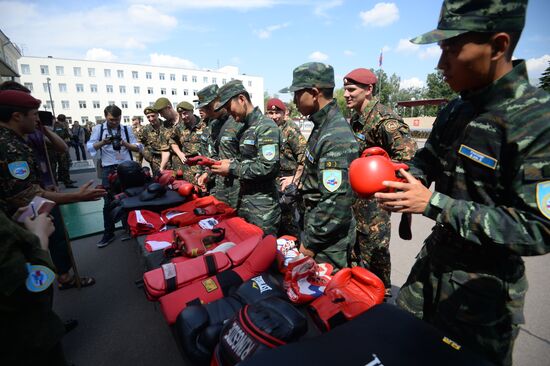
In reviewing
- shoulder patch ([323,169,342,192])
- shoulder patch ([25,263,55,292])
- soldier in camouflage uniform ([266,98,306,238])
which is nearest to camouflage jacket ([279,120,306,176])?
soldier in camouflage uniform ([266,98,306,238])

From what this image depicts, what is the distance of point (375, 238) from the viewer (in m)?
2.75

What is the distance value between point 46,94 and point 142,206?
5197 cm

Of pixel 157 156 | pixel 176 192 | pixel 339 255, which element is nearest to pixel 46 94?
pixel 157 156

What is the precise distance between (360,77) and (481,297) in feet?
8.59

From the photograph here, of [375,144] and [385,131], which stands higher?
[385,131]

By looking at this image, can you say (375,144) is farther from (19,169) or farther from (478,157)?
(19,169)

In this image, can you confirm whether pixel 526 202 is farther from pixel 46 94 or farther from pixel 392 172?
pixel 46 94

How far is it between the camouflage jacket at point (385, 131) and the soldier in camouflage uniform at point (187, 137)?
2.86m

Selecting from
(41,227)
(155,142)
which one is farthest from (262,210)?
(155,142)

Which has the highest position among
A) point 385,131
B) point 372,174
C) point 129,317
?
point 385,131

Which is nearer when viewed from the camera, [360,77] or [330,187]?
[330,187]

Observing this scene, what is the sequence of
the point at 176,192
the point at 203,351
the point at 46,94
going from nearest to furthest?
1. the point at 203,351
2. the point at 176,192
3. the point at 46,94

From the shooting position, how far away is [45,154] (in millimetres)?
2961

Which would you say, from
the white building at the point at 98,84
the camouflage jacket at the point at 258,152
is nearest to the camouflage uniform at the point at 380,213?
the camouflage jacket at the point at 258,152
